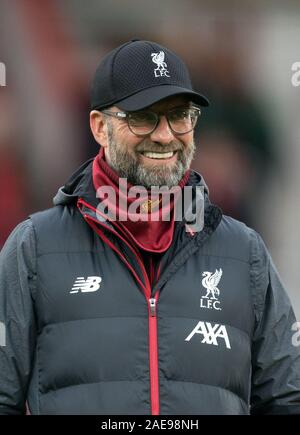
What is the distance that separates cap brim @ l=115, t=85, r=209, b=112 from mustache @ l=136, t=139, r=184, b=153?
11cm

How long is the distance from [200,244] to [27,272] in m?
0.51

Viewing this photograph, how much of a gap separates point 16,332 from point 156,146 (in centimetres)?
66

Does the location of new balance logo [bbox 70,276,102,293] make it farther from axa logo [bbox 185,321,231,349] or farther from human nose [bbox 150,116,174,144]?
human nose [bbox 150,116,174,144]

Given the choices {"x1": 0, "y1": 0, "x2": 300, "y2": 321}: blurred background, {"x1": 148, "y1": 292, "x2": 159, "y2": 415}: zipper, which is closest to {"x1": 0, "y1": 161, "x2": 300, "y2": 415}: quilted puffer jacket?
{"x1": 148, "y1": 292, "x2": 159, "y2": 415}: zipper

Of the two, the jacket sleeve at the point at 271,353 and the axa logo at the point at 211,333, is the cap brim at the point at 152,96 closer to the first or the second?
the jacket sleeve at the point at 271,353

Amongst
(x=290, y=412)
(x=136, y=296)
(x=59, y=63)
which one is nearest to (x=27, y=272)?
(x=136, y=296)

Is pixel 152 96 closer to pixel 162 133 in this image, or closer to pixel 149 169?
pixel 162 133

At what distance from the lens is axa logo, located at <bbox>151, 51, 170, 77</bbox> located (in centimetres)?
250

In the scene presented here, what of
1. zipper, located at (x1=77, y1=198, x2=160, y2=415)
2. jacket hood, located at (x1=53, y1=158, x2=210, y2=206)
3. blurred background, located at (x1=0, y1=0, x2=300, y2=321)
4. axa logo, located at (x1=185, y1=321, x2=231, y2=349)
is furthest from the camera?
blurred background, located at (x1=0, y1=0, x2=300, y2=321)

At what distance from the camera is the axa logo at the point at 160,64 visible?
2.50 m

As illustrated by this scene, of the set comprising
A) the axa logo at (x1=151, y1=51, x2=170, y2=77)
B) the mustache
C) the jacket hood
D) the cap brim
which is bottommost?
the jacket hood

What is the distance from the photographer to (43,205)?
4668mm

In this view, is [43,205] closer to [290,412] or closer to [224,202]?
[224,202]

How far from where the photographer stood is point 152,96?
2.42 m
